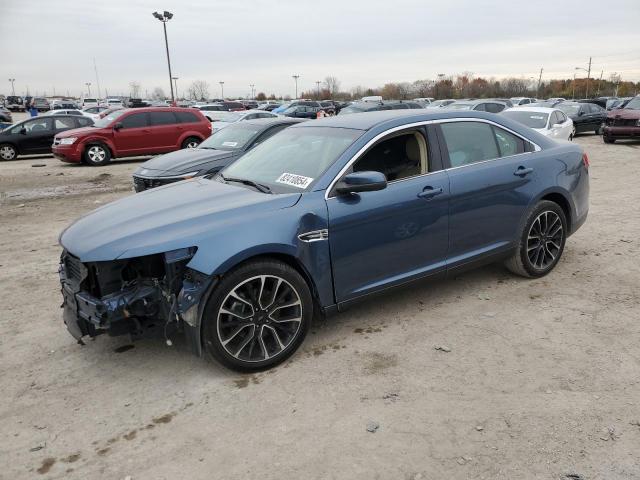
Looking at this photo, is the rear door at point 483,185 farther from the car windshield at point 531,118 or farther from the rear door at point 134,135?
the rear door at point 134,135

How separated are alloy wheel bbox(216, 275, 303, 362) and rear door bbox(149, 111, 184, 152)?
1323cm

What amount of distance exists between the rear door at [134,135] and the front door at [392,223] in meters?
12.9

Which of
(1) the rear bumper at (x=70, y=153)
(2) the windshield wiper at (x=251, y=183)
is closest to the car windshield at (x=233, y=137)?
(2) the windshield wiper at (x=251, y=183)

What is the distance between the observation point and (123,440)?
9.59 ft

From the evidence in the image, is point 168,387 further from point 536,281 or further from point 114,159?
point 114,159

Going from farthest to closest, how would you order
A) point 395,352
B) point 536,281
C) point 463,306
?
point 536,281, point 463,306, point 395,352

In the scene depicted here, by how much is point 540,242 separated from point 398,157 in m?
1.89

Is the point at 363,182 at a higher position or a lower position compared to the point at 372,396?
higher

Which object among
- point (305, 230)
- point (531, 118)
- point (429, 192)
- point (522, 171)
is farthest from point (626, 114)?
point (305, 230)

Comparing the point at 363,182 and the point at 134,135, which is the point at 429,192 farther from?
the point at 134,135

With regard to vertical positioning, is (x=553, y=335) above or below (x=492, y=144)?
below

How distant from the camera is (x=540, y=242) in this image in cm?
508

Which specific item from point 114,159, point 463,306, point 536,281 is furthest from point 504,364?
point 114,159

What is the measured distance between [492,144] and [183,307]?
3.17 metres
